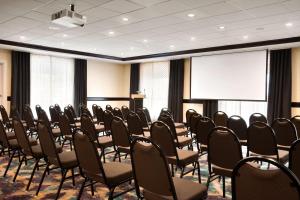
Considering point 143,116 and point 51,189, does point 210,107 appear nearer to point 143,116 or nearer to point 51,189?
point 143,116

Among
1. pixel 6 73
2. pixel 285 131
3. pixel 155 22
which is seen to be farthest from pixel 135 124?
pixel 6 73

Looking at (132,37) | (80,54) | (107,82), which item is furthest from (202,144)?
(107,82)

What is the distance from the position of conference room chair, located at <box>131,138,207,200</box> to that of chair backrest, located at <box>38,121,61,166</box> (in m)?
1.26

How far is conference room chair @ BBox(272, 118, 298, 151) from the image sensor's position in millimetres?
3975

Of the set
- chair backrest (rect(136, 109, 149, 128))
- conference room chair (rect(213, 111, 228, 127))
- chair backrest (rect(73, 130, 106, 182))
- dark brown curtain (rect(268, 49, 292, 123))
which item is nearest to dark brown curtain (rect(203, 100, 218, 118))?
dark brown curtain (rect(268, 49, 292, 123))

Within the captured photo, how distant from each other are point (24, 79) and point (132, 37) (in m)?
4.92

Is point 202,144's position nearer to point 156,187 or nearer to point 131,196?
point 131,196

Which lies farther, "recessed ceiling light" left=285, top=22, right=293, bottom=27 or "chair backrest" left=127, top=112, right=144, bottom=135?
"recessed ceiling light" left=285, top=22, right=293, bottom=27

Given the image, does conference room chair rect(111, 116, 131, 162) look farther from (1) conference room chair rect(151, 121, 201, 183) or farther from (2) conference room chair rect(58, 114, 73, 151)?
(2) conference room chair rect(58, 114, 73, 151)

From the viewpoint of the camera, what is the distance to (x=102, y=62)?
1320 centimetres

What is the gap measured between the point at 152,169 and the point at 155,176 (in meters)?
0.06

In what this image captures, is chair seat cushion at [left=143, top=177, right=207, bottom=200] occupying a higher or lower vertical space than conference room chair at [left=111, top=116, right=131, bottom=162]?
lower

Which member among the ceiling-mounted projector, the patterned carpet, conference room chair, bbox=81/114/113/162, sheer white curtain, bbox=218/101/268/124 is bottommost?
the patterned carpet

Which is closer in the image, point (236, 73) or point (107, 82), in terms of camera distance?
point (236, 73)
